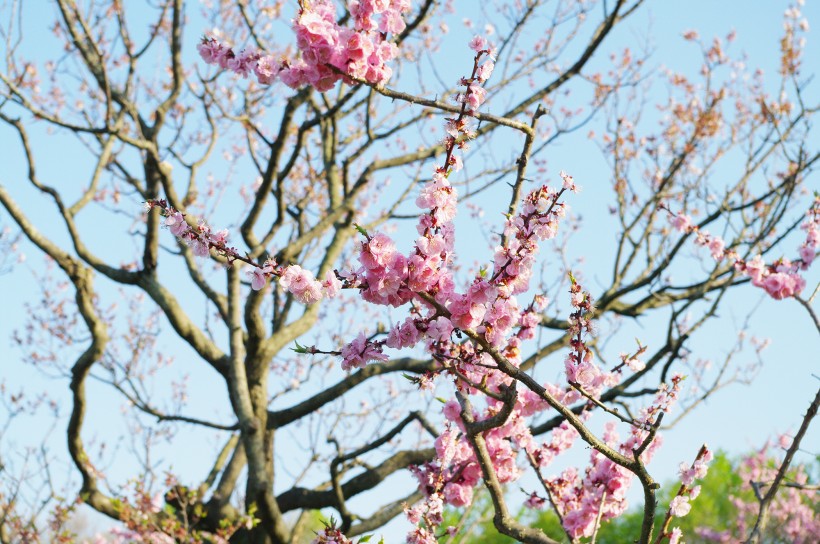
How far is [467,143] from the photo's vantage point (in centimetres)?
226

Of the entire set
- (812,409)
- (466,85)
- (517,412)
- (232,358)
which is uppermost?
(232,358)

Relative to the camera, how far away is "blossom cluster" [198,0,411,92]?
234 centimetres

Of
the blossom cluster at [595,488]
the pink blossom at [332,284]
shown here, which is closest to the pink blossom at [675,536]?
the blossom cluster at [595,488]

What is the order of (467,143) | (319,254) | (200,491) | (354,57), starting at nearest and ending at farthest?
1. (467,143)
2. (354,57)
3. (200,491)
4. (319,254)

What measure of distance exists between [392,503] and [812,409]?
3.47 m

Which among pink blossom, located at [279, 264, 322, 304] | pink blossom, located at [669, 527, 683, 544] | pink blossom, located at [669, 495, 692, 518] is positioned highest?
pink blossom, located at [279, 264, 322, 304]

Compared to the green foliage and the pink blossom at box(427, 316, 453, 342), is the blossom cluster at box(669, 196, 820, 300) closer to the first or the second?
the pink blossom at box(427, 316, 453, 342)

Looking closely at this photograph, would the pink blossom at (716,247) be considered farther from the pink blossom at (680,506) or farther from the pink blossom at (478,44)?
the pink blossom at (478,44)

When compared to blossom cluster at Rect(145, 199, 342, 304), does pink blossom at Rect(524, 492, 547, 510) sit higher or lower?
lower

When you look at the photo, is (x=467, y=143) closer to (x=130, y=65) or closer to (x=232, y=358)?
(x=232, y=358)

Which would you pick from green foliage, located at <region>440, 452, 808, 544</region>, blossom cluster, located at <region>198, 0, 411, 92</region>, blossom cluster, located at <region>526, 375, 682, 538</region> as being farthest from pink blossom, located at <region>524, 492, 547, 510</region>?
green foliage, located at <region>440, 452, 808, 544</region>

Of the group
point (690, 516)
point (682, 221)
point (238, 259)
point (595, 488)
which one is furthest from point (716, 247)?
point (690, 516)

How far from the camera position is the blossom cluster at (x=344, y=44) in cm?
234

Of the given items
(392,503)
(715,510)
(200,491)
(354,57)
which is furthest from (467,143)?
(715,510)
